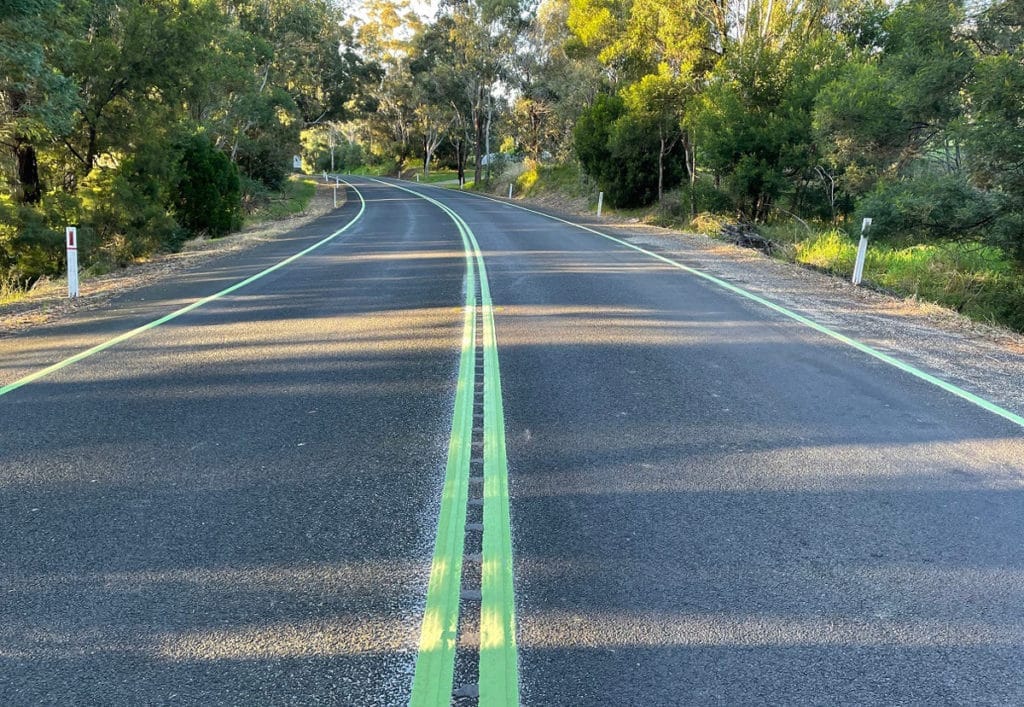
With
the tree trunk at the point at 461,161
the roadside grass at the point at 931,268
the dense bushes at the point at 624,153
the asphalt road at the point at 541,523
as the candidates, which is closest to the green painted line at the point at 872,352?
the asphalt road at the point at 541,523

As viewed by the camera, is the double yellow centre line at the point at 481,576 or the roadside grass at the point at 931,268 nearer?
the double yellow centre line at the point at 481,576

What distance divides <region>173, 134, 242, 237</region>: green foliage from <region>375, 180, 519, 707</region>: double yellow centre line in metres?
19.1

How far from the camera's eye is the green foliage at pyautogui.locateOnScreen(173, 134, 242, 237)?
2245 centimetres

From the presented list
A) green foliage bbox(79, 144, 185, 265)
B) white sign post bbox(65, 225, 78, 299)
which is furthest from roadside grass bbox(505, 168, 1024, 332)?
green foliage bbox(79, 144, 185, 265)

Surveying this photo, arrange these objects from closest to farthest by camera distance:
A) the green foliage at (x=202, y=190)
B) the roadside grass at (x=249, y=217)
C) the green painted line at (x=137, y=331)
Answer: the green painted line at (x=137, y=331), the roadside grass at (x=249, y=217), the green foliage at (x=202, y=190)

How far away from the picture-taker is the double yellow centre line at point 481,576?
9.09ft

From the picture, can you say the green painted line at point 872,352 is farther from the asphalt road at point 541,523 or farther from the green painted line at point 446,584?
the green painted line at point 446,584

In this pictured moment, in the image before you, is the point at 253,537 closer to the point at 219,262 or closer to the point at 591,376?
the point at 591,376

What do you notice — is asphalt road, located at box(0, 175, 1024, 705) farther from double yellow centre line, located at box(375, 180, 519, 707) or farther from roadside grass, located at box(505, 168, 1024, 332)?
roadside grass, located at box(505, 168, 1024, 332)

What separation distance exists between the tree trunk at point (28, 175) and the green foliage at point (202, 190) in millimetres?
4406

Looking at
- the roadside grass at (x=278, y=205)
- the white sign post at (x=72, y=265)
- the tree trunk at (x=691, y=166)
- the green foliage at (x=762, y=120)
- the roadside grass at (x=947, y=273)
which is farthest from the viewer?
the roadside grass at (x=278, y=205)

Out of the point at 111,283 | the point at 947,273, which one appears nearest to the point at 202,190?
the point at 111,283

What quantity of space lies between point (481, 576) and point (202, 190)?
22553 mm

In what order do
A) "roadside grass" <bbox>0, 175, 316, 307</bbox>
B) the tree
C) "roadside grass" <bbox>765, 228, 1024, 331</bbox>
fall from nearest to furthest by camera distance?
the tree → "roadside grass" <bbox>0, 175, 316, 307</bbox> → "roadside grass" <bbox>765, 228, 1024, 331</bbox>
